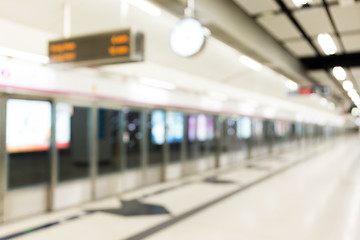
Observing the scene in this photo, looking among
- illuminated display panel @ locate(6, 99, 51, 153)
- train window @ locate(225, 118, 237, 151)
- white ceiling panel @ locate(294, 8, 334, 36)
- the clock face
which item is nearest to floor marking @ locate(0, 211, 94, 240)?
illuminated display panel @ locate(6, 99, 51, 153)

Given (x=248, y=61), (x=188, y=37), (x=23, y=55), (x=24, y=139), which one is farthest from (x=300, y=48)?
(x=24, y=139)

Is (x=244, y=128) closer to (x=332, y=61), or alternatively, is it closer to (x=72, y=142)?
(x=332, y=61)

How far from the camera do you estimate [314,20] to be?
19.2 ft

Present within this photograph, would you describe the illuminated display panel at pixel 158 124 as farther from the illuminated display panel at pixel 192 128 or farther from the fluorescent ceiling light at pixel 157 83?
the illuminated display panel at pixel 192 128

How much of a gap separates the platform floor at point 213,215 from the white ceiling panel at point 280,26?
339cm

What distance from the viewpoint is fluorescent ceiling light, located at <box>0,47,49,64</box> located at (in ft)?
14.7

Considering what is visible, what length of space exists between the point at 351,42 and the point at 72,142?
15399 mm

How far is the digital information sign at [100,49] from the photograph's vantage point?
3.61 meters

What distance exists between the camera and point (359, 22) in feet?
19.5

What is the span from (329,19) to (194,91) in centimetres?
456

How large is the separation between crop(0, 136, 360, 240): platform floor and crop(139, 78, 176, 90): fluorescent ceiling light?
246 centimetres

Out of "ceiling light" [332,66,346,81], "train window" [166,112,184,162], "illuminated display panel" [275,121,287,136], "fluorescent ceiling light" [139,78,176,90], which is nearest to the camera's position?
"fluorescent ceiling light" [139,78,176,90]

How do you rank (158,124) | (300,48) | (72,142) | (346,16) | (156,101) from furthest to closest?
(72,142) → (158,124) → (156,101) → (300,48) → (346,16)

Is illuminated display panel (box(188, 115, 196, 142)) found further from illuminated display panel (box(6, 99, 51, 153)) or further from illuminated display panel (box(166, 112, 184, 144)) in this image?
illuminated display panel (box(6, 99, 51, 153))
